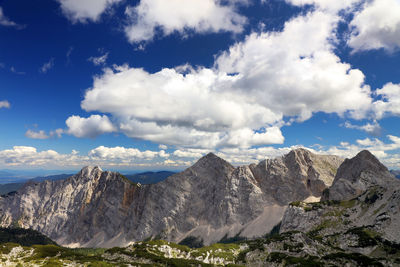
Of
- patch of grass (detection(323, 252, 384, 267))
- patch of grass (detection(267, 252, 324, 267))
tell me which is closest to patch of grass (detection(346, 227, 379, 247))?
patch of grass (detection(323, 252, 384, 267))

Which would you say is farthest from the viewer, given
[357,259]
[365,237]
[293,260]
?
[365,237]

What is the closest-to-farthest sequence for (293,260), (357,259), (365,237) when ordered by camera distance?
(357,259) < (293,260) < (365,237)

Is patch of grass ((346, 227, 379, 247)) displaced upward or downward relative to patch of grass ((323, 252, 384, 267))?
downward

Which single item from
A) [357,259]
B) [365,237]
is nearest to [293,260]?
[357,259]

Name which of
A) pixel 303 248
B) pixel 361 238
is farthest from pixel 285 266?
pixel 361 238

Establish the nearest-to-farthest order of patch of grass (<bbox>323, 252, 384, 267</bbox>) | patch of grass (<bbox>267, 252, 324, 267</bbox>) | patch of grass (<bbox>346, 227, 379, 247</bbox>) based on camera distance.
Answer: patch of grass (<bbox>323, 252, 384, 267</bbox>)
patch of grass (<bbox>267, 252, 324, 267</bbox>)
patch of grass (<bbox>346, 227, 379, 247</bbox>)

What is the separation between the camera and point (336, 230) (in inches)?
7849

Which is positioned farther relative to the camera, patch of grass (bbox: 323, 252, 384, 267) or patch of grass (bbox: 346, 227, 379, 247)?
patch of grass (bbox: 346, 227, 379, 247)

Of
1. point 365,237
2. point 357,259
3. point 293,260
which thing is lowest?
point 293,260

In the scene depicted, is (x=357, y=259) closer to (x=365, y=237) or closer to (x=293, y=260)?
(x=293, y=260)

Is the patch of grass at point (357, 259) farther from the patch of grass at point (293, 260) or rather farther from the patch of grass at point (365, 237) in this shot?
the patch of grass at point (365, 237)

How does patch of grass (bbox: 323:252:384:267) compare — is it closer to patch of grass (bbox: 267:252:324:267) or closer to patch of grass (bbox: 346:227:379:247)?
patch of grass (bbox: 267:252:324:267)

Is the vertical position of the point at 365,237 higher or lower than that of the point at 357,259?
lower

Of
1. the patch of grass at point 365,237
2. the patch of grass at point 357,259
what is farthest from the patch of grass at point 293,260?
the patch of grass at point 365,237
